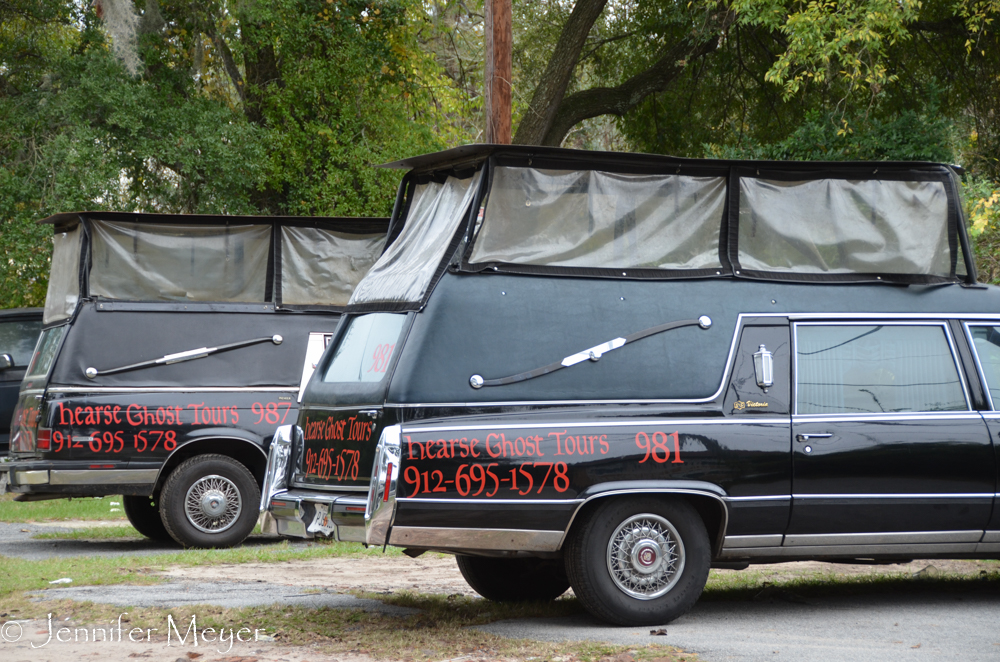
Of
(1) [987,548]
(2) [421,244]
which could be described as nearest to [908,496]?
(1) [987,548]

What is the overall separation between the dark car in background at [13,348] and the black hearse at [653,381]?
27.3ft

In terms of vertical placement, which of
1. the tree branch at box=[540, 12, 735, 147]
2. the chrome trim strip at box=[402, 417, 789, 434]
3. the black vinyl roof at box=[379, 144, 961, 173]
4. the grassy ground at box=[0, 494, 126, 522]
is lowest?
the grassy ground at box=[0, 494, 126, 522]

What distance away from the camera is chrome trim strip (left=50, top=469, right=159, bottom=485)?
9.96 metres

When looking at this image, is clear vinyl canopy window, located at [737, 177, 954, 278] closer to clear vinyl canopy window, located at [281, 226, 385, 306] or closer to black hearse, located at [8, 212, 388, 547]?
black hearse, located at [8, 212, 388, 547]

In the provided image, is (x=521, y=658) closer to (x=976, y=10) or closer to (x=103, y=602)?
(x=103, y=602)

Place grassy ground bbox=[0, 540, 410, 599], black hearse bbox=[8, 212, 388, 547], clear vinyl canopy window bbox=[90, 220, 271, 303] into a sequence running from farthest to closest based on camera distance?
clear vinyl canopy window bbox=[90, 220, 271, 303] < black hearse bbox=[8, 212, 388, 547] < grassy ground bbox=[0, 540, 410, 599]

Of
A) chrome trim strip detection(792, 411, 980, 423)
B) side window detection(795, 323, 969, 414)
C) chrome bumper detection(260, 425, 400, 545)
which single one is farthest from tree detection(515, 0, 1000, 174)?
chrome bumper detection(260, 425, 400, 545)

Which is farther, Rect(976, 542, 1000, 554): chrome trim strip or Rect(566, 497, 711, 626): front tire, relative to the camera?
Rect(976, 542, 1000, 554): chrome trim strip

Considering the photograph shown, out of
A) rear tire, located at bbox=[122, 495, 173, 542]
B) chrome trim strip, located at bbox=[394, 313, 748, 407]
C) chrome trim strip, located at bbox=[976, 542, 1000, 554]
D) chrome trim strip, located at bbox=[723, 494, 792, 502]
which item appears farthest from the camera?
rear tire, located at bbox=[122, 495, 173, 542]

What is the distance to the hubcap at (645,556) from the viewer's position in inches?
247

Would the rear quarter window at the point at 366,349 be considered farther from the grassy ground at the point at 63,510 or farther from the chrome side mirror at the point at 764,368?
the grassy ground at the point at 63,510

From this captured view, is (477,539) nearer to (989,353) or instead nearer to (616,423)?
(616,423)

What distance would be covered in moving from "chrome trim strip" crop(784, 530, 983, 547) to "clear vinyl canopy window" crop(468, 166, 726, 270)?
1675 mm

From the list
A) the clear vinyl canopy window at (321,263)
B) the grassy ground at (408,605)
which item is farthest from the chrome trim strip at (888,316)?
the clear vinyl canopy window at (321,263)
